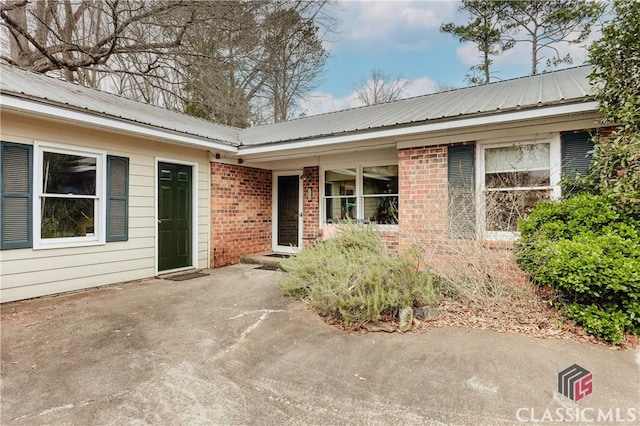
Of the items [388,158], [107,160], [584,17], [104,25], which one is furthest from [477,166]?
[104,25]

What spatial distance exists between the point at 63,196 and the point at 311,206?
503 cm

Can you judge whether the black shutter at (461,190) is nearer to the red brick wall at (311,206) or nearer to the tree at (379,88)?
the red brick wall at (311,206)

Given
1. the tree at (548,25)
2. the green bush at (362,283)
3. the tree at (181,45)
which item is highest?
the tree at (548,25)

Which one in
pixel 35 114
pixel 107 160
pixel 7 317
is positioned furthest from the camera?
pixel 107 160

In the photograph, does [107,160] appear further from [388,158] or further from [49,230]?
[388,158]

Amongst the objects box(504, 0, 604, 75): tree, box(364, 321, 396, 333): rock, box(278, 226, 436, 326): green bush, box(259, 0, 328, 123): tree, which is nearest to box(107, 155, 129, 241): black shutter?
box(278, 226, 436, 326): green bush

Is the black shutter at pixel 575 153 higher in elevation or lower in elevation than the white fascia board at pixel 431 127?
lower

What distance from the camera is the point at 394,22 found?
9930 millimetres

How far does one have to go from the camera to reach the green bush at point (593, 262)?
3.20m

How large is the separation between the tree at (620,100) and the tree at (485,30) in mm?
10434

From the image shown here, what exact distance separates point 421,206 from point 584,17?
37.7 ft

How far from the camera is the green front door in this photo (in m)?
6.62

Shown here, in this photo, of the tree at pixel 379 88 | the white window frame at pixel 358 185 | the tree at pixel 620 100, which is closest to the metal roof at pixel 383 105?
the tree at pixel 620 100

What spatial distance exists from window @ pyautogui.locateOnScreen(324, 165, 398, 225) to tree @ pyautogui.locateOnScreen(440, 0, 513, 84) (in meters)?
9.26
